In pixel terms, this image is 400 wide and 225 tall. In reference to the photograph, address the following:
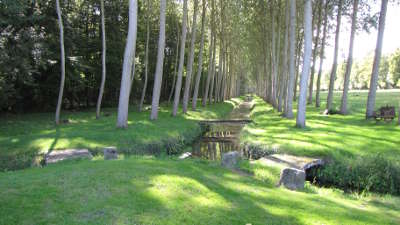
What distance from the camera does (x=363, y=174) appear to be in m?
9.37

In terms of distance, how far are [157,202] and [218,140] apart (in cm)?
1286

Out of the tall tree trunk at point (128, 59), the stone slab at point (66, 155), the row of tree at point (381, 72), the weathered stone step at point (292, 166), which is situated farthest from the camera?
the row of tree at point (381, 72)

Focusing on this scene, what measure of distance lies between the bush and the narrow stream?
201 inches

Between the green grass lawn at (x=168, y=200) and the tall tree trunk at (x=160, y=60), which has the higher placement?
the tall tree trunk at (x=160, y=60)

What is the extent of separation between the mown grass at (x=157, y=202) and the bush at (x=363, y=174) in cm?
156

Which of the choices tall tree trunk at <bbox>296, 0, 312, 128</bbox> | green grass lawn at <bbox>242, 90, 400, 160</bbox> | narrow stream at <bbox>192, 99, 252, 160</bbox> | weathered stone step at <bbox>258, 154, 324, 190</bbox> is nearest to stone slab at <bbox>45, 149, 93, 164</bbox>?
narrow stream at <bbox>192, 99, 252, 160</bbox>

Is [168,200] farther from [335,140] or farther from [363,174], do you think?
[335,140]

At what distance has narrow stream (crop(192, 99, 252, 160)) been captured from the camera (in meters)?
14.7

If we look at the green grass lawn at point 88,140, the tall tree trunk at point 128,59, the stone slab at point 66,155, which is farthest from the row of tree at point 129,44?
the stone slab at point 66,155

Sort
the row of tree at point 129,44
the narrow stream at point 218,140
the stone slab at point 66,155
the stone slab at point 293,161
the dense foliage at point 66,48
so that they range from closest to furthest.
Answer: the stone slab at point 293,161 → the stone slab at point 66,155 → the narrow stream at point 218,140 → the row of tree at point 129,44 → the dense foliage at point 66,48

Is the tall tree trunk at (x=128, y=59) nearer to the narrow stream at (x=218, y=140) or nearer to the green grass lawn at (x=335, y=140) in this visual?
the narrow stream at (x=218, y=140)

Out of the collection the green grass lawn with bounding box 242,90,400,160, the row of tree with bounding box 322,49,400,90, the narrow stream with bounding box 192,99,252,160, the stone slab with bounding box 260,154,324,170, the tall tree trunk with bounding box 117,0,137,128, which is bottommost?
the narrow stream with bounding box 192,99,252,160

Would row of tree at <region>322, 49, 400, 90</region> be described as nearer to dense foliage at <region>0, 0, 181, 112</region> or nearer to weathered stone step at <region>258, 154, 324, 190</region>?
dense foliage at <region>0, 0, 181, 112</region>

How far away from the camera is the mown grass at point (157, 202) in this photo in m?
4.73
